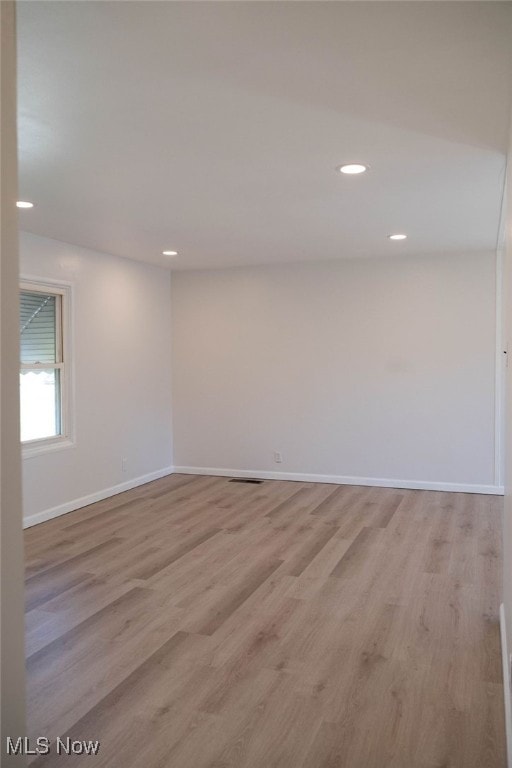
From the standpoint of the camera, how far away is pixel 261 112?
2.56m

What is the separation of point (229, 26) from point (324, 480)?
531cm

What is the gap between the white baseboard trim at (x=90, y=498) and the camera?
5.06 metres

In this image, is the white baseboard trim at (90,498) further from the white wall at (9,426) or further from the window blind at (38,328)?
the white wall at (9,426)

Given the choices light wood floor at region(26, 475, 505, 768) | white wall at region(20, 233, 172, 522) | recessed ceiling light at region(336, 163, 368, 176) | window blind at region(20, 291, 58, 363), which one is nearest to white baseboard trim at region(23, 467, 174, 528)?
white wall at region(20, 233, 172, 522)

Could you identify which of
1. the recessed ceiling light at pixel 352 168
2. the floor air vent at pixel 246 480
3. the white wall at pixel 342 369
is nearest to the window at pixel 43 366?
the white wall at pixel 342 369

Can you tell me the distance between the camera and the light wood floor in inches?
Answer: 85.7

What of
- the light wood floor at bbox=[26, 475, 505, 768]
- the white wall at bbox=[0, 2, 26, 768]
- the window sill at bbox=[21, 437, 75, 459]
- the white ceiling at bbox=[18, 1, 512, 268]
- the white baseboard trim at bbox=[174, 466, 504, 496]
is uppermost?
the white ceiling at bbox=[18, 1, 512, 268]

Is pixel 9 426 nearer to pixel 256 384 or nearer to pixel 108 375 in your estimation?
pixel 108 375

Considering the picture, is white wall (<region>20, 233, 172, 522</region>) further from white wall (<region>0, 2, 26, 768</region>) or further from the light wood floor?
→ white wall (<region>0, 2, 26, 768</region>)

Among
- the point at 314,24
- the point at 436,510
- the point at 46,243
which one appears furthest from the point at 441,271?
the point at 314,24

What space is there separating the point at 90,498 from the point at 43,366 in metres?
1.35

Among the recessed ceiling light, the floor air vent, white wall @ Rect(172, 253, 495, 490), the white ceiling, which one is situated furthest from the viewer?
the floor air vent

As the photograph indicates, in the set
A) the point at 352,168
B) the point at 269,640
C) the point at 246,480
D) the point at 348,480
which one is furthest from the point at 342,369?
the point at 269,640

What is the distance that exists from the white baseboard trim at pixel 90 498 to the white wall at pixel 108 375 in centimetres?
2
